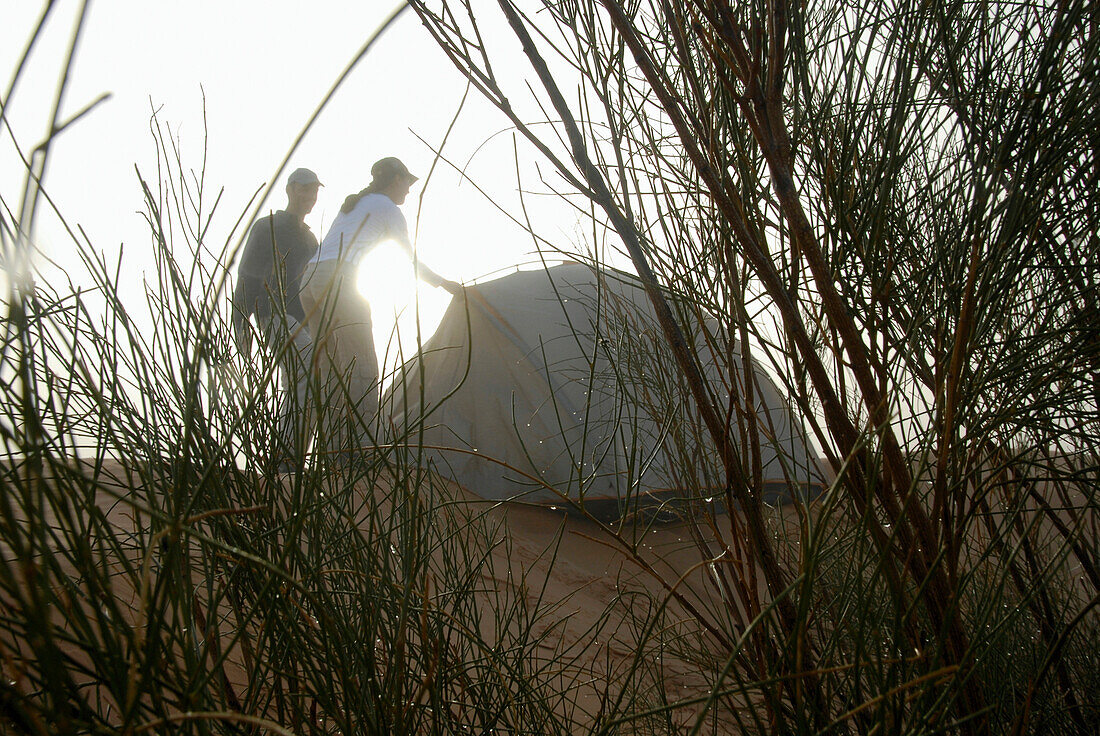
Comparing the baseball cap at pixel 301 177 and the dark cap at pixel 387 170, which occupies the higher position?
the dark cap at pixel 387 170

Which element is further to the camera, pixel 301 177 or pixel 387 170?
pixel 387 170

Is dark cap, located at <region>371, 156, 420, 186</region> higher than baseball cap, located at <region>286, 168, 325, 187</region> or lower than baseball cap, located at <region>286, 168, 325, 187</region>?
higher

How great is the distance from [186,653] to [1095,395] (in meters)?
1.12

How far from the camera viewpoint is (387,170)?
3.58m

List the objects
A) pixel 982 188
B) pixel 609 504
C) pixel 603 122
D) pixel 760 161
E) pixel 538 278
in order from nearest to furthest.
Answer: pixel 982 188, pixel 760 161, pixel 603 122, pixel 609 504, pixel 538 278

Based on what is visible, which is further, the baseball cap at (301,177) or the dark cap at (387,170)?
the dark cap at (387,170)

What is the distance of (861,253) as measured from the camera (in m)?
0.81

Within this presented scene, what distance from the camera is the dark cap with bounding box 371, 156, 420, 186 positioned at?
358cm

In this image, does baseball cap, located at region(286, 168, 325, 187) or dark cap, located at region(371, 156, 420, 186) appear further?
dark cap, located at region(371, 156, 420, 186)

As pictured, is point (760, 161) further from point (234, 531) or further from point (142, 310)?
point (142, 310)

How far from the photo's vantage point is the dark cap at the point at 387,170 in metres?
3.58

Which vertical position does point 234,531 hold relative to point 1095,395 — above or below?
below

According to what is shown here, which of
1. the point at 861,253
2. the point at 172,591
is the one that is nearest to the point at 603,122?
the point at 861,253

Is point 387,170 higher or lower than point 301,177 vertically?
higher
